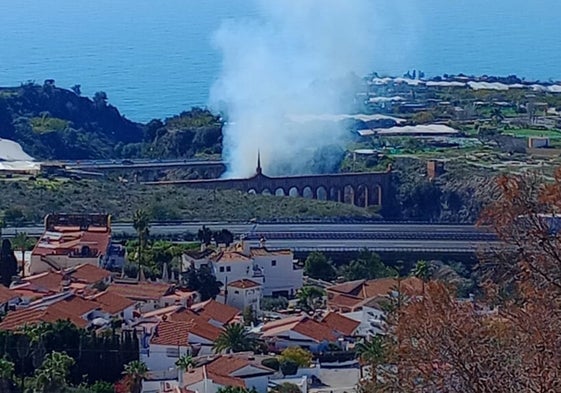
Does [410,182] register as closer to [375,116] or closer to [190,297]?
[375,116]

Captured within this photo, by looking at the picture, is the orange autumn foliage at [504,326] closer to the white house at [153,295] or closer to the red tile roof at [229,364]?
the red tile roof at [229,364]

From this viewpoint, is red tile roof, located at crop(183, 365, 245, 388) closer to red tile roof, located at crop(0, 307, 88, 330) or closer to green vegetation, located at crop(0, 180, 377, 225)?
red tile roof, located at crop(0, 307, 88, 330)

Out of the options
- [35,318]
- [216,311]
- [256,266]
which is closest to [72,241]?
[256,266]

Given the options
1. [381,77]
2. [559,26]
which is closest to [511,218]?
[381,77]

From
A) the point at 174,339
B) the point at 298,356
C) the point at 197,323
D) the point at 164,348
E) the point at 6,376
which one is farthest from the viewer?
the point at 197,323

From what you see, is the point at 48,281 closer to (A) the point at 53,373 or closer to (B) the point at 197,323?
(B) the point at 197,323

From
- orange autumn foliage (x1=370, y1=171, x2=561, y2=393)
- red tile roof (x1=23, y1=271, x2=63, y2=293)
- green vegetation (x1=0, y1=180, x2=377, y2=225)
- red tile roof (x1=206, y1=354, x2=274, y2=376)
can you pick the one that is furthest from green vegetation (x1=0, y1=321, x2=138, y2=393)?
green vegetation (x1=0, y1=180, x2=377, y2=225)
